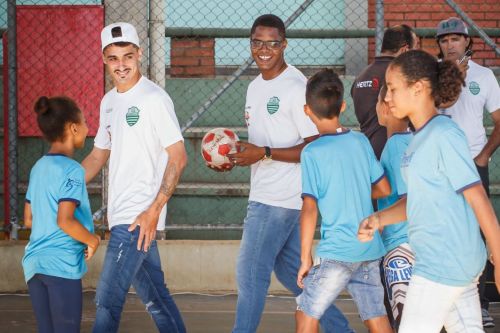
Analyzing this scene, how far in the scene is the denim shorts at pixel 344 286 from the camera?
18.2ft

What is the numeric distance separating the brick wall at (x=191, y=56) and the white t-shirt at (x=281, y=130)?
5.39 metres

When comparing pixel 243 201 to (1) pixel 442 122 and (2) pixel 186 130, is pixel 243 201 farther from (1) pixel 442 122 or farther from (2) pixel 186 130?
(1) pixel 442 122

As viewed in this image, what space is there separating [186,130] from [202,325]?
9.46ft

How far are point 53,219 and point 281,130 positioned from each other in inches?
63.1

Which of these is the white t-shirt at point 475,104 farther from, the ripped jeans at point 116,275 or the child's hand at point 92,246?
the child's hand at point 92,246

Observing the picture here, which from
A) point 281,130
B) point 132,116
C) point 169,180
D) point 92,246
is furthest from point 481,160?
point 92,246

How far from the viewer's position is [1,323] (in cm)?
818

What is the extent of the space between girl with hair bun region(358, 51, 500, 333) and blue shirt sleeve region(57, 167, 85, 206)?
70.0 inches

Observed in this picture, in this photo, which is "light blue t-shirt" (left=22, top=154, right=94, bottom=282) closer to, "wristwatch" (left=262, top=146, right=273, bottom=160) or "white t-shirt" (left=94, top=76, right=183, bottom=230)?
"white t-shirt" (left=94, top=76, right=183, bottom=230)

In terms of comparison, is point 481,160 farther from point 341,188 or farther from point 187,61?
point 187,61

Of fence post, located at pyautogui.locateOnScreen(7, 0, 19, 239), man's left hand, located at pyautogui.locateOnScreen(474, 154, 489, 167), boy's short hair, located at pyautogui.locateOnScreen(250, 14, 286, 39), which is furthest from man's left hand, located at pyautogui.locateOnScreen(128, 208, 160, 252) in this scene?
fence post, located at pyautogui.locateOnScreen(7, 0, 19, 239)

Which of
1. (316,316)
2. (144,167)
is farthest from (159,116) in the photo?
(316,316)

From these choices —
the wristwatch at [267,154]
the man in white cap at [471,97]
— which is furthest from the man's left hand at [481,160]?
the wristwatch at [267,154]

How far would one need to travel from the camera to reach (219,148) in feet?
21.4
